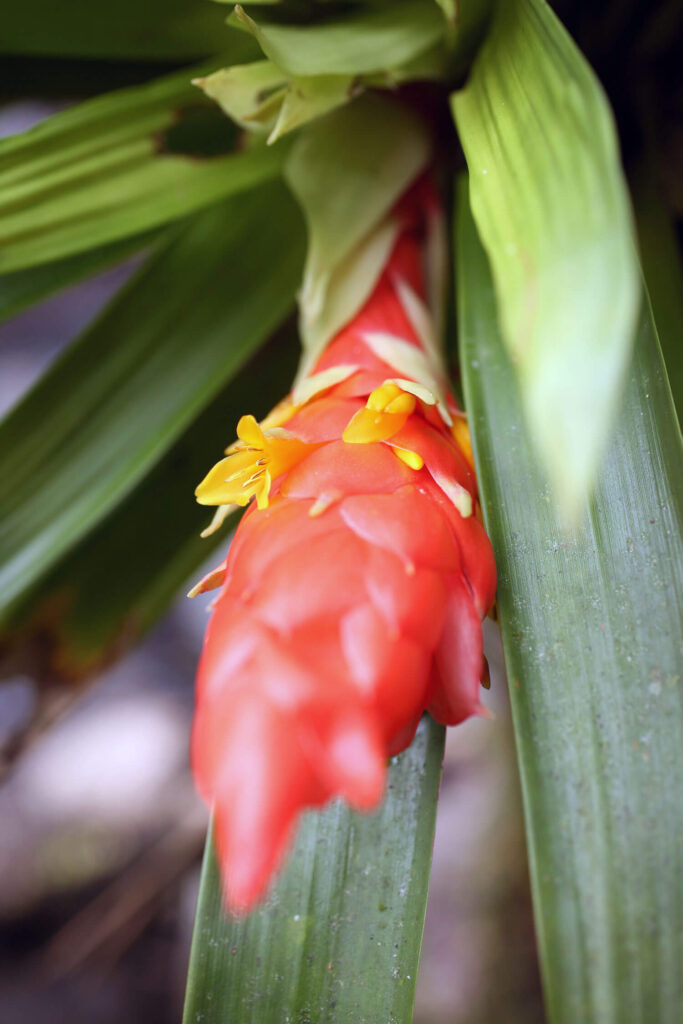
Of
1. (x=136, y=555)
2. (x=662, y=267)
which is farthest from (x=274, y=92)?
(x=136, y=555)

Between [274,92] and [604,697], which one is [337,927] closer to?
[604,697]

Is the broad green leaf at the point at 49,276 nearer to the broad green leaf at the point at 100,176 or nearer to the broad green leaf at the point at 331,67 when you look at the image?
the broad green leaf at the point at 100,176

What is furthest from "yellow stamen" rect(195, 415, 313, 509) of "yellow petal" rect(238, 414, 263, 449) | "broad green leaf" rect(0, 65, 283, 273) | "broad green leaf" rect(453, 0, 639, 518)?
"broad green leaf" rect(0, 65, 283, 273)

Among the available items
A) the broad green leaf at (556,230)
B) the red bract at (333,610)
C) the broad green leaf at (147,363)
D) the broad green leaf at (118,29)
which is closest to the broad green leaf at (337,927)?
the red bract at (333,610)

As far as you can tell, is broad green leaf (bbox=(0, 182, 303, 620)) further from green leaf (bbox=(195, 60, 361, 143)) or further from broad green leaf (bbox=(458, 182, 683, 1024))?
broad green leaf (bbox=(458, 182, 683, 1024))

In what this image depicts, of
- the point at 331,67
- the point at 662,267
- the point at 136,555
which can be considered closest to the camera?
the point at 331,67

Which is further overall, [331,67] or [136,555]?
[136,555]

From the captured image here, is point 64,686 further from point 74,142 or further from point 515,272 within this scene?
point 515,272
